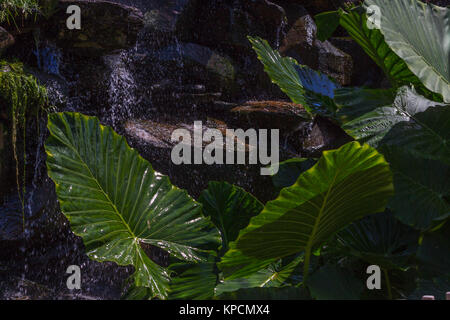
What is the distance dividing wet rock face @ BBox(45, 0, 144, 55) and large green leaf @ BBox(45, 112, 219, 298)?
3.25 m

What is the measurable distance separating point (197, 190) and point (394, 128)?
2703 millimetres

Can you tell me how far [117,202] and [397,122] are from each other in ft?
2.86

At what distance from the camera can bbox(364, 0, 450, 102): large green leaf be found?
1.40 metres

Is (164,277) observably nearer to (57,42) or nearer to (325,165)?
(325,165)

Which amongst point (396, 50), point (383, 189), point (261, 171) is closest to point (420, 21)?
point (396, 50)

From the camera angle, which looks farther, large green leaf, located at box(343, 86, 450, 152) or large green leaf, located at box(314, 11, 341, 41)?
large green leaf, located at box(314, 11, 341, 41)

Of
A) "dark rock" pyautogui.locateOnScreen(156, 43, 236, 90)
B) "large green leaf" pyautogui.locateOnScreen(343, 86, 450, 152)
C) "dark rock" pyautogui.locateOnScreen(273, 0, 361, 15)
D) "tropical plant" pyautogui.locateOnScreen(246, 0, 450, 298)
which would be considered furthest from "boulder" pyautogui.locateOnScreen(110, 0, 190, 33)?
"large green leaf" pyautogui.locateOnScreen(343, 86, 450, 152)

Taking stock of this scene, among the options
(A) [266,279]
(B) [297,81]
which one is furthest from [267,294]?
(B) [297,81]

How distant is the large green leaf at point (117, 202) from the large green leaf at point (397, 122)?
548mm

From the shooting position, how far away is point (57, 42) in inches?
167

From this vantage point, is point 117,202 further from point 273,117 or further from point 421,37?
point 273,117

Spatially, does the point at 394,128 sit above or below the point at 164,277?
above

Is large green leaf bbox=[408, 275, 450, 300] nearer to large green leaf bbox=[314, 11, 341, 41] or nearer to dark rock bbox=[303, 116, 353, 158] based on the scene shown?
large green leaf bbox=[314, 11, 341, 41]
